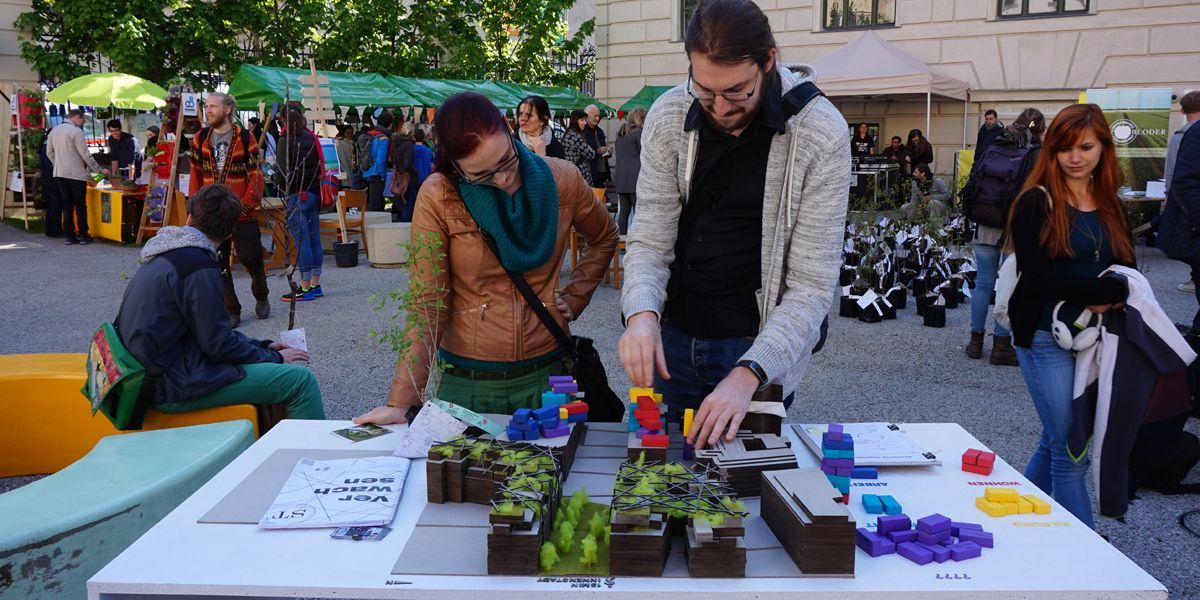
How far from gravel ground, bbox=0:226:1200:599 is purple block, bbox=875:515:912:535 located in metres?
2.06

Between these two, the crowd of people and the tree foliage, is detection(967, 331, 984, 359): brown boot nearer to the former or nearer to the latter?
the crowd of people

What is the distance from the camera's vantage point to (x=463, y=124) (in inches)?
95.6

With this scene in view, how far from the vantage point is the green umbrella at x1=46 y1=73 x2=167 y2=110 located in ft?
41.4

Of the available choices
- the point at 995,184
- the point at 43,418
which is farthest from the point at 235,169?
the point at 995,184

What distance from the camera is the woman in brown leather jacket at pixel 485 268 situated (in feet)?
8.11

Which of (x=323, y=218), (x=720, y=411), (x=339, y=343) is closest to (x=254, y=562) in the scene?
(x=720, y=411)

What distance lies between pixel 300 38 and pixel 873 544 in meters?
21.4

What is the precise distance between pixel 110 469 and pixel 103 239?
11.2 meters

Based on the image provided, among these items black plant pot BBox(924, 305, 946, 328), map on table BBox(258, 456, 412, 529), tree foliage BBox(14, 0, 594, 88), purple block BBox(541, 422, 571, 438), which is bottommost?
black plant pot BBox(924, 305, 946, 328)

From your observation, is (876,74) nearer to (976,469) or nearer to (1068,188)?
(1068,188)

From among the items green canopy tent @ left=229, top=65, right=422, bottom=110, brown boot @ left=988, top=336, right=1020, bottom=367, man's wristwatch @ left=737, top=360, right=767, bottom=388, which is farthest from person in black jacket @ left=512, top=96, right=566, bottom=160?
green canopy tent @ left=229, top=65, right=422, bottom=110

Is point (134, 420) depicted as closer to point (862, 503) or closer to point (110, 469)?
point (110, 469)

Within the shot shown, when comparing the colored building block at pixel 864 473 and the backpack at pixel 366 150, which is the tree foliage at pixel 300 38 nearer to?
the backpack at pixel 366 150

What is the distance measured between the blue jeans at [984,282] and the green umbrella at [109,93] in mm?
11300
